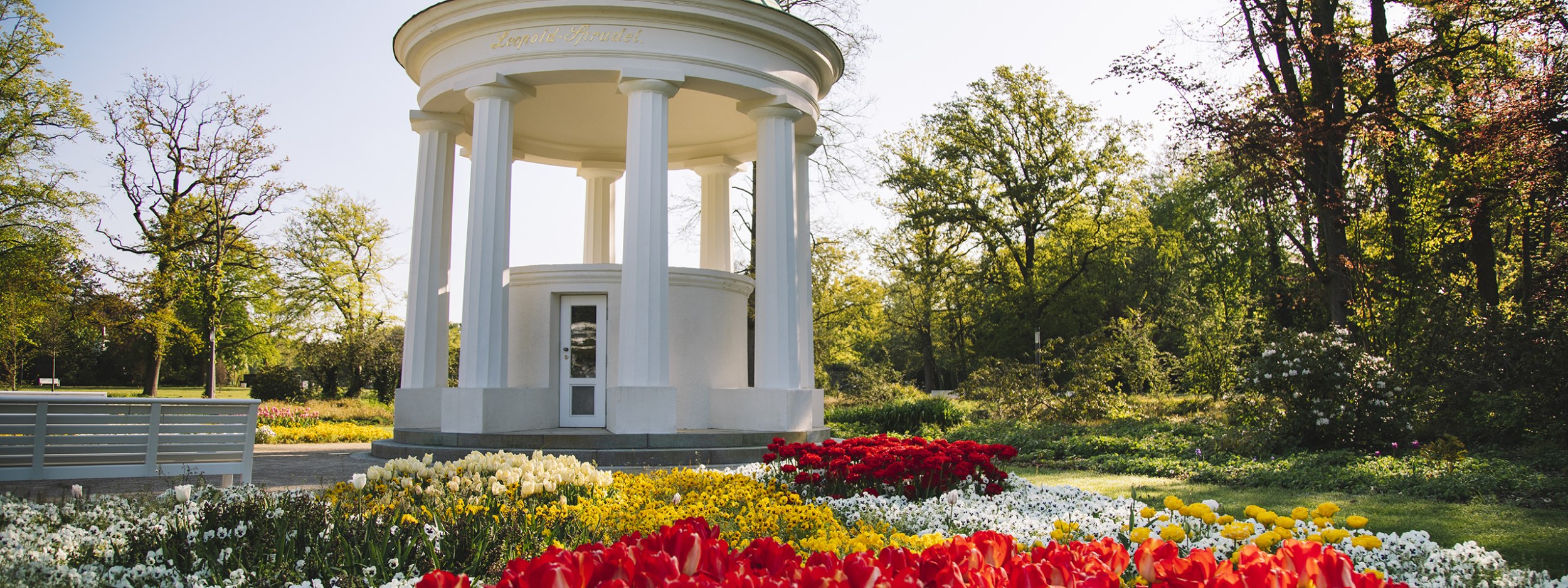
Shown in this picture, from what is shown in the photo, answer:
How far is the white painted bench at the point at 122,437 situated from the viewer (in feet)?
22.8

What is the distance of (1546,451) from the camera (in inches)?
428

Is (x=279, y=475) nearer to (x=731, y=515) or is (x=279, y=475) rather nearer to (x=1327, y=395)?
(x=731, y=515)

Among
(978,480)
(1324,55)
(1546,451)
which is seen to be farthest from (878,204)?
(978,480)

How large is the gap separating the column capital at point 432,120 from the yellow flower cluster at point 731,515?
9.25 meters

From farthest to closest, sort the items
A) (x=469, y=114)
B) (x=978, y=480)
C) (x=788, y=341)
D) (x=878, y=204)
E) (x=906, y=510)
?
(x=878, y=204) → (x=469, y=114) → (x=788, y=341) → (x=978, y=480) → (x=906, y=510)

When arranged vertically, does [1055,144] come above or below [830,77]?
above

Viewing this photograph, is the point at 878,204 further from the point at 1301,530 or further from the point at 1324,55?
the point at 1301,530

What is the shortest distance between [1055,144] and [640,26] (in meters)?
24.7

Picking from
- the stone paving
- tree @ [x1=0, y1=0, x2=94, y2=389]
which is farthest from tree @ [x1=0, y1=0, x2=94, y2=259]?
the stone paving

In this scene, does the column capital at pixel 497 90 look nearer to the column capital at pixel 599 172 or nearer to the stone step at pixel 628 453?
the column capital at pixel 599 172

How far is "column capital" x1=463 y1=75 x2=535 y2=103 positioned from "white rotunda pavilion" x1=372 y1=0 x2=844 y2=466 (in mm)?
37

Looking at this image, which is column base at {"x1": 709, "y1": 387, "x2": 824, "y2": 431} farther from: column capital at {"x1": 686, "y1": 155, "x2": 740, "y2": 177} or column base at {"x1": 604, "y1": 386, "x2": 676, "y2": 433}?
column capital at {"x1": 686, "y1": 155, "x2": 740, "y2": 177}

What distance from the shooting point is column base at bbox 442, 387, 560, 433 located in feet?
41.0

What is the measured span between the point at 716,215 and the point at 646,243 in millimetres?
4831
